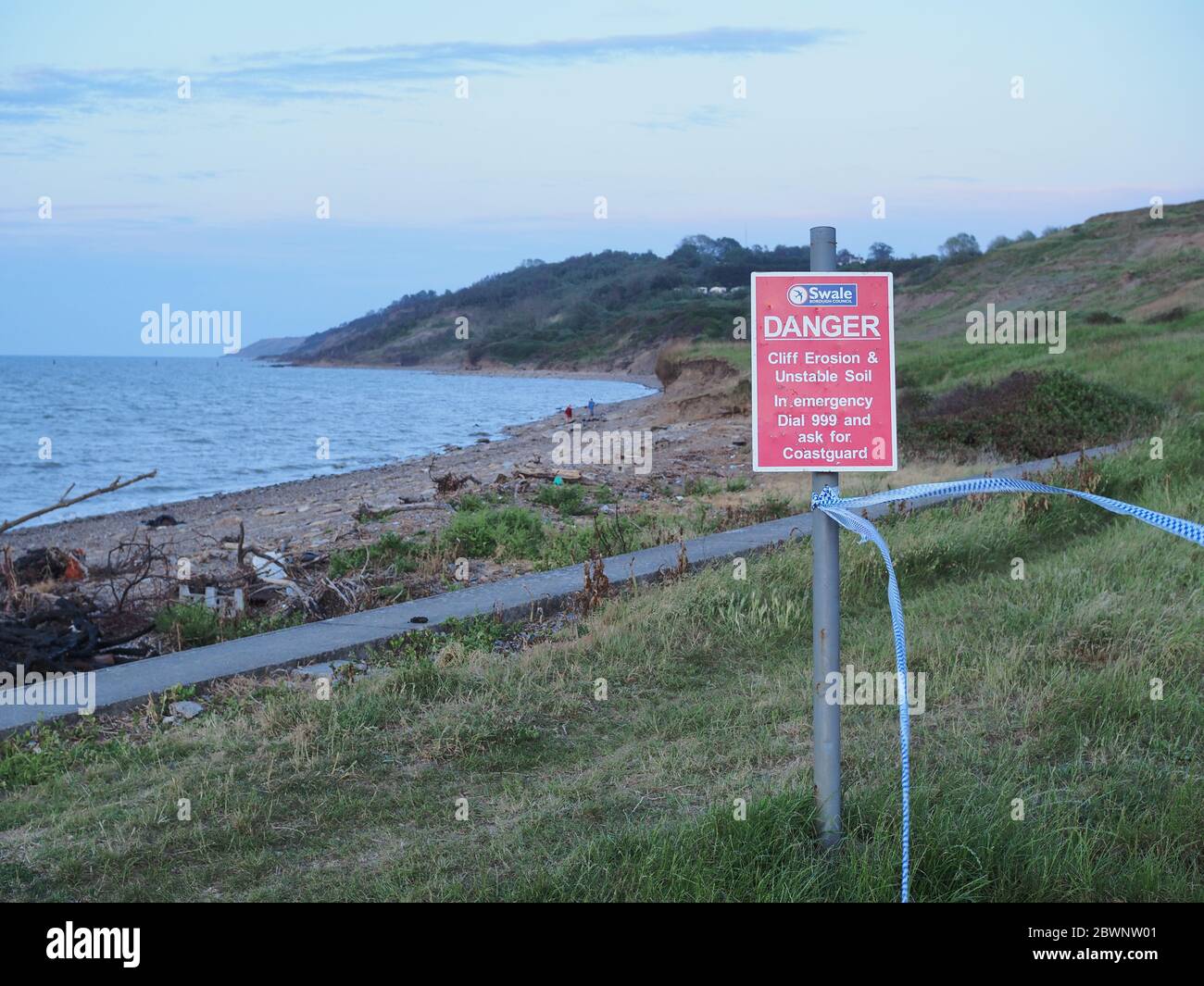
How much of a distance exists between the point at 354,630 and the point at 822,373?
407cm

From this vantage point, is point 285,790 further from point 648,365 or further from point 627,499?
point 648,365

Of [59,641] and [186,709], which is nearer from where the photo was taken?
[186,709]

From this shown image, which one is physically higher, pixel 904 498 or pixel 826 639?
pixel 904 498

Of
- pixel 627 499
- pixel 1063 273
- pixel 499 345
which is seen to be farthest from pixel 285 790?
pixel 499 345

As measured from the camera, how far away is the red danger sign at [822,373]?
139 inches

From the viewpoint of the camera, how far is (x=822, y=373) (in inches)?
140

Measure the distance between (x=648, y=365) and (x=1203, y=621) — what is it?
242 feet

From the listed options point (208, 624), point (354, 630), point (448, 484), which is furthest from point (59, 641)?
point (448, 484)

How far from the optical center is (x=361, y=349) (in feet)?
479

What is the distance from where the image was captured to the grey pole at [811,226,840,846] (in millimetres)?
3627

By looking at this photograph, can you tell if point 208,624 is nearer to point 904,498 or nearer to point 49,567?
point 49,567

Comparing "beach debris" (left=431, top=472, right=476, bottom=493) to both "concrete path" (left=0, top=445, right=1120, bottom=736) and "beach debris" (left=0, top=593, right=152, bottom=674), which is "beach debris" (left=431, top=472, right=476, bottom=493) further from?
"beach debris" (left=0, top=593, right=152, bottom=674)

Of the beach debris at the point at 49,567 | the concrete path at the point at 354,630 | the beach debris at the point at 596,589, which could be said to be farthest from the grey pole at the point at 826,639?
the beach debris at the point at 49,567

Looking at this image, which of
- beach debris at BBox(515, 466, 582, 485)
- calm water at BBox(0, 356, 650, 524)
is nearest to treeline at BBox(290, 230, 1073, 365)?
calm water at BBox(0, 356, 650, 524)
